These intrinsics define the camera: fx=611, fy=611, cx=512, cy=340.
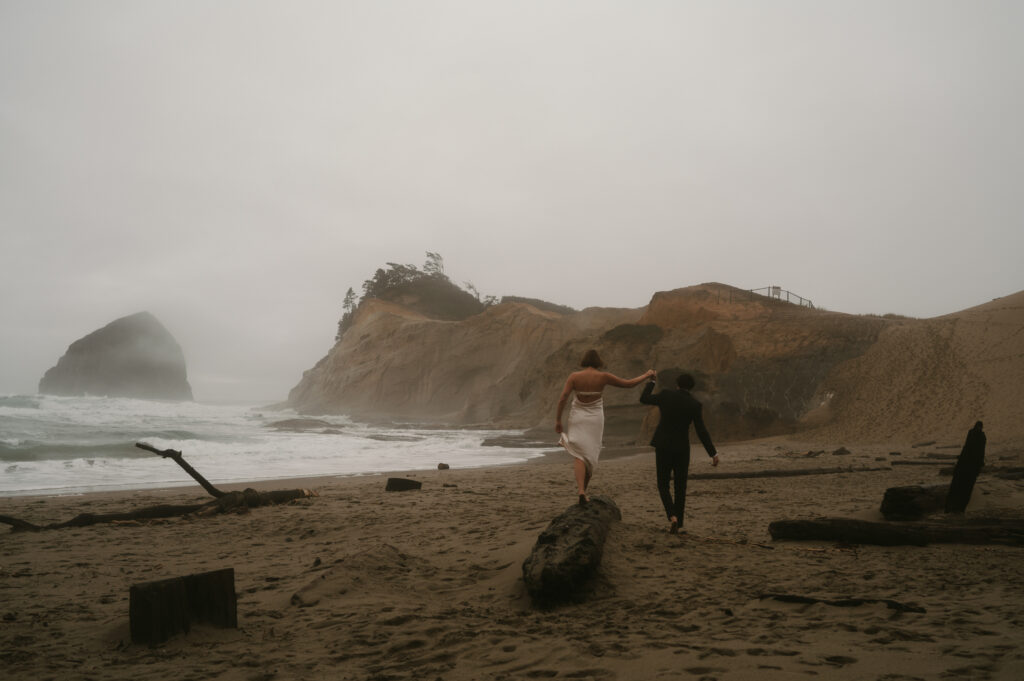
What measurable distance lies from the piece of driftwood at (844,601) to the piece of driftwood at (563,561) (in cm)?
110

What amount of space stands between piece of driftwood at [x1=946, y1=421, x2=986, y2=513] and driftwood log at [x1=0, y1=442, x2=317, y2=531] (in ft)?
26.1

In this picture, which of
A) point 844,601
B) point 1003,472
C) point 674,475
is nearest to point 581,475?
point 674,475

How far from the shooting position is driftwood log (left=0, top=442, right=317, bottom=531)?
22.9 feet

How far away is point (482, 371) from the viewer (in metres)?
53.2

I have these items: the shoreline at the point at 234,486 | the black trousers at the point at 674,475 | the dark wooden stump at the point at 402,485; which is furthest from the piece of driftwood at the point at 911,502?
the shoreline at the point at 234,486

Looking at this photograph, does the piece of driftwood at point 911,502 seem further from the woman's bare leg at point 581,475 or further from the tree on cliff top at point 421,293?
the tree on cliff top at point 421,293

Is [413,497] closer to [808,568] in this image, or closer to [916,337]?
[808,568]

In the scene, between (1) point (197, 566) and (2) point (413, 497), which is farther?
(2) point (413, 497)

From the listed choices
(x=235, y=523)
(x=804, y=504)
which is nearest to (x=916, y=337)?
(x=804, y=504)

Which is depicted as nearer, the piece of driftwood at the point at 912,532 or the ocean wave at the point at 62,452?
the piece of driftwood at the point at 912,532

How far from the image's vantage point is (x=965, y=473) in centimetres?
576

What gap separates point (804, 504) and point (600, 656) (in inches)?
222

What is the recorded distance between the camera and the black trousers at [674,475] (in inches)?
234

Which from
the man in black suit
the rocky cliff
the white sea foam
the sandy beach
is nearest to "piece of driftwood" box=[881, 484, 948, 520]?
the sandy beach
